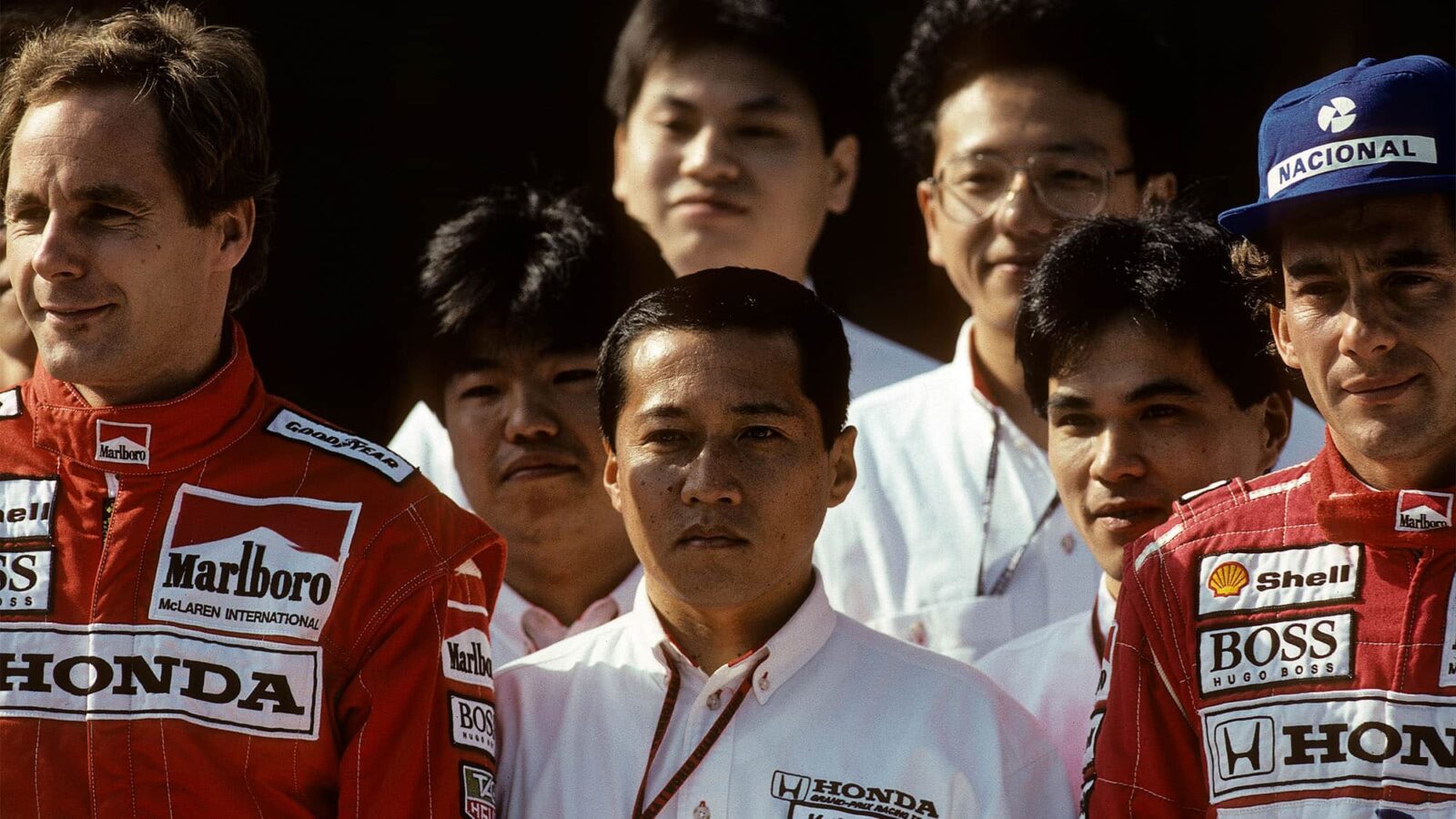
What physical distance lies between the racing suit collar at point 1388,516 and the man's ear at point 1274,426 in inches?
29.3

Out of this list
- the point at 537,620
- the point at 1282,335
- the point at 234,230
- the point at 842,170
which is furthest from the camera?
the point at 842,170

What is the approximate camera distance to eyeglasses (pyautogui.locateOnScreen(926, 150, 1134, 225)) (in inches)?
173

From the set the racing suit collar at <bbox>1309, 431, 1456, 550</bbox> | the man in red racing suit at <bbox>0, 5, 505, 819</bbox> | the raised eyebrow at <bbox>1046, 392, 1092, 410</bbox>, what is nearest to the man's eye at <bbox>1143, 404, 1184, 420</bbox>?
the raised eyebrow at <bbox>1046, 392, 1092, 410</bbox>

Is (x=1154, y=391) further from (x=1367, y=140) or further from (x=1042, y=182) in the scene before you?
(x=1042, y=182)

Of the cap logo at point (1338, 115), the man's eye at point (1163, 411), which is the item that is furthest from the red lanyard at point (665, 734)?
the cap logo at point (1338, 115)

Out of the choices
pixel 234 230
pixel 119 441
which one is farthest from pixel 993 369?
pixel 119 441

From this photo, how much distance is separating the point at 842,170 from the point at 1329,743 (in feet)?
8.56

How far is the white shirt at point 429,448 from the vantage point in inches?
177

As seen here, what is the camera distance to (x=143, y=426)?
A: 119 inches

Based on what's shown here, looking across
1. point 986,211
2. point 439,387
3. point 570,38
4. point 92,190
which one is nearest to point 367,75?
point 570,38

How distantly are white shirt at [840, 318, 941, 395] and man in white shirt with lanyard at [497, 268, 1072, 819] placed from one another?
1.96 metres

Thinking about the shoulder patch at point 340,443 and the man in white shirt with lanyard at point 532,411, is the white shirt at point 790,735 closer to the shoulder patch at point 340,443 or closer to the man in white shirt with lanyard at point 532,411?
the shoulder patch at point 340,443

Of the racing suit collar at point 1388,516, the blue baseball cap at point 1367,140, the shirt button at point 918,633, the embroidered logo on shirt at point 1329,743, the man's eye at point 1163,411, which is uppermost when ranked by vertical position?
the blue baseball cap at point 1367,140

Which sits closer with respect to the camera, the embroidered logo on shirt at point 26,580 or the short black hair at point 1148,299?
the embroidered logo on shirt at point 26,580
